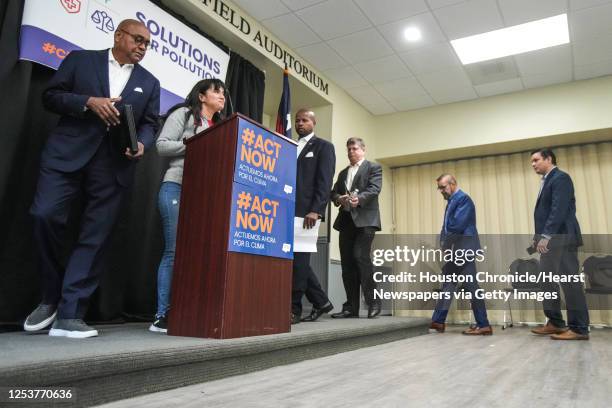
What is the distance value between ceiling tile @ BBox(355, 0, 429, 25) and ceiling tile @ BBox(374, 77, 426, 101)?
3.92 feet

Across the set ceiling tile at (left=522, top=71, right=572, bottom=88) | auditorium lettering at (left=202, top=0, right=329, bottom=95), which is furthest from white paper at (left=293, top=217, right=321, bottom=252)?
ceiling tile at (left=522, top=71, right=572, bottom=88)

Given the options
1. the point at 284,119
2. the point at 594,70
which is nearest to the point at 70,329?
the point at 284,119

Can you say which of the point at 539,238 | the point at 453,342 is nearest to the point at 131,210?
the point at 453,342

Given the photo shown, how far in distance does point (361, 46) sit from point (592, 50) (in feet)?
7.50

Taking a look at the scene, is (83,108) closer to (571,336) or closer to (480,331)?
(480,331)

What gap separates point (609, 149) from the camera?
197 inches

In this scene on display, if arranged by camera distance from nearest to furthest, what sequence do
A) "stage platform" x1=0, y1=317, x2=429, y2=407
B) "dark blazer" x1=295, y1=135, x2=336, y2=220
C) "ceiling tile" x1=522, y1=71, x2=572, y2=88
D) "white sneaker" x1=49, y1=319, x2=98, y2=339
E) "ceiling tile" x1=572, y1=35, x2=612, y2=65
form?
1. "stage platform" x1=0, y1=317, x2=429, y2=407
2. "white sneaker" x1=49, y1=319, x2=98, y2=339
3. "dark blazer" x1=295, y1=135, x2=336, y2=220
4. "ceiling tile" x1=572, y1=35, x2=612, y2=65
5. "ceiling tile" x1=522, y1=71, x2=572, y2=88

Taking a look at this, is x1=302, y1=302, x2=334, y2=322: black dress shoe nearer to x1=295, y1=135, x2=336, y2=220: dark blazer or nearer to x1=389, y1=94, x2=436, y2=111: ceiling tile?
x1=295, y1=135, x2=336, y2=220: dark blazer

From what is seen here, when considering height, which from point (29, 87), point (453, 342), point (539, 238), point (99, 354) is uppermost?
point (29, 87)

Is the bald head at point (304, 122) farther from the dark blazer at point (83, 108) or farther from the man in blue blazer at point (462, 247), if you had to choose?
the man in blue blazer at point (462, 247)

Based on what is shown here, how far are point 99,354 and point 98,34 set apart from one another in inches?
84.5

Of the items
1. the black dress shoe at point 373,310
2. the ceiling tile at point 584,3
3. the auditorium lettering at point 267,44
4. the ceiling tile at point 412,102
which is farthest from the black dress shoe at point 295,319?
the ceiling tile at point 412,102

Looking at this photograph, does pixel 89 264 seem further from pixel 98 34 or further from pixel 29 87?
pixel 98 34

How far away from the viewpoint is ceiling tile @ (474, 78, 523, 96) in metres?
4.95
